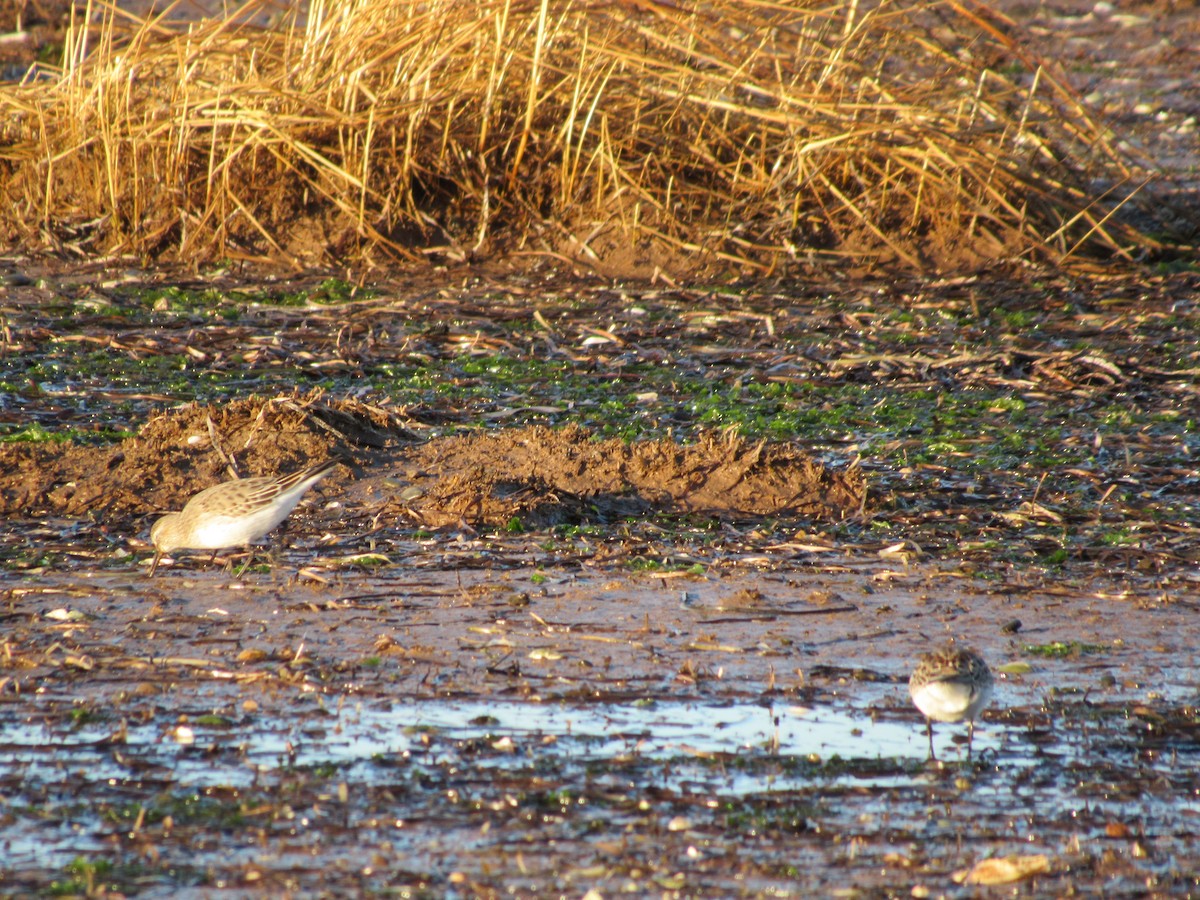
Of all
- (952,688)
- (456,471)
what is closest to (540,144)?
(456,471)

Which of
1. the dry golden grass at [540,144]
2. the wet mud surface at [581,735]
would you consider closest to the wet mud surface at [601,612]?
the wet mud surface at [581,735]

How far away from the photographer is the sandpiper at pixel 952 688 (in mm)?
4426

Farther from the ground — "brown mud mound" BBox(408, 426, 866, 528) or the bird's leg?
"brown mud mound" BBox(408, 426, 866, 528)

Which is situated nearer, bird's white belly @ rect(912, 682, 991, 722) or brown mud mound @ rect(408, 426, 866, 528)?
bird's white belly @ rect(912, 682, 991, 722)

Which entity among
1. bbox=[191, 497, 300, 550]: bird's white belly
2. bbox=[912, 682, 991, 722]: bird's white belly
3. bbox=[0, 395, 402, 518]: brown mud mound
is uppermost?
bbox=[912, 682, 991, 722]: bird's white belly

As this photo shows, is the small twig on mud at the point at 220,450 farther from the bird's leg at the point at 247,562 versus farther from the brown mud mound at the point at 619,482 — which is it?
the brown mud mound at the point at 619,482

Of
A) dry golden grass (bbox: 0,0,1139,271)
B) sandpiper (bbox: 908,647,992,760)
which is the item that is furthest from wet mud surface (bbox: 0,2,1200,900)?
dry golden grass (bbox: 0,0,1139,271)

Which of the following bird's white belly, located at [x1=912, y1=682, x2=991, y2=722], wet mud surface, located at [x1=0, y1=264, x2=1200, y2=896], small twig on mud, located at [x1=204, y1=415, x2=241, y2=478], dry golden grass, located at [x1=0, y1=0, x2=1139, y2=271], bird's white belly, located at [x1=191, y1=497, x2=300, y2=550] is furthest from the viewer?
dry golden grass, located at [x1=0, y1=0, x2=1139, y2=271]

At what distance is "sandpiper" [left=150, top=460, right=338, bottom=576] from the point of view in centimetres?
606

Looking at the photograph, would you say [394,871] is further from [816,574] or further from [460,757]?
[816,574]

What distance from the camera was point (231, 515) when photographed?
19.9ft

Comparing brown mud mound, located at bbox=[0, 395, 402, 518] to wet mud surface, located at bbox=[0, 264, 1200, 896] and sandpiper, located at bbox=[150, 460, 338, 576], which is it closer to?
wet mud surface, located at bbox=[0, 264, 1200, 896]

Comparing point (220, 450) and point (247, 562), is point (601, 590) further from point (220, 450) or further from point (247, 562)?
point (220, 450)

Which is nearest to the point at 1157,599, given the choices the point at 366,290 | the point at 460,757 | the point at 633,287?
the point at 460,757
